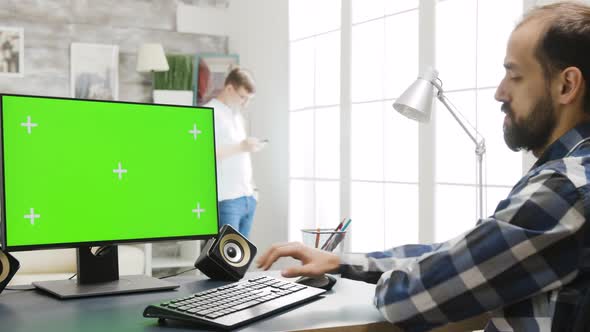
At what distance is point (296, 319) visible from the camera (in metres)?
1.26

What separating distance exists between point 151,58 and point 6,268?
3.88 metres

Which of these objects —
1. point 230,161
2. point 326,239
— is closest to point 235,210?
point 230,161

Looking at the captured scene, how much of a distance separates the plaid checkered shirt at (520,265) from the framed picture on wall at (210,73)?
4533mm

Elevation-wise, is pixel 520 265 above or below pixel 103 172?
below

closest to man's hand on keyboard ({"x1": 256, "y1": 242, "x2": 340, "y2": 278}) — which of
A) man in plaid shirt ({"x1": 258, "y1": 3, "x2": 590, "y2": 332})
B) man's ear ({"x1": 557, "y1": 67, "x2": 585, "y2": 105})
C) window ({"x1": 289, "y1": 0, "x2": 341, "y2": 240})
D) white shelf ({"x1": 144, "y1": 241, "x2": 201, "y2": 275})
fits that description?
man in plaid shirt ({"x1": 258, "y1": 3, "x2": 590, "y2": 332})

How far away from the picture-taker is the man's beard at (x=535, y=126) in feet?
4.16

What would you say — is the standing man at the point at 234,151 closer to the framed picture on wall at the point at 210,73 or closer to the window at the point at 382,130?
the window at the point at 382,130

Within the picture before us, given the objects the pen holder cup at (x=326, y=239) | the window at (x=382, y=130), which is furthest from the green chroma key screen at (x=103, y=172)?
the window at (x=382, y=130)

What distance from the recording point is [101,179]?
5.32 feet

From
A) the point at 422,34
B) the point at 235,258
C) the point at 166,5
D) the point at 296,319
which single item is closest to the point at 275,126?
the point at 166,5

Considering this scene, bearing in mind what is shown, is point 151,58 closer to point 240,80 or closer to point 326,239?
point 240,80

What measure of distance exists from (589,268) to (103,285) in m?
1.05

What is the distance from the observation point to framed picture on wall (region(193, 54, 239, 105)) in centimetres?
557

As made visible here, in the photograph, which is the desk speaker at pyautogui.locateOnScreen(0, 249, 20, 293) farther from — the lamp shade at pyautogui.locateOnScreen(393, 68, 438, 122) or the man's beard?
the lamp shade at pyautogui.locateOnScreen(393, 68, 438, 122)
